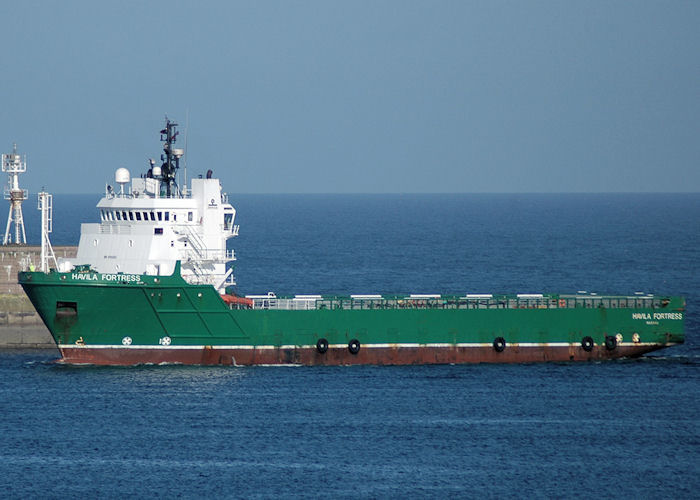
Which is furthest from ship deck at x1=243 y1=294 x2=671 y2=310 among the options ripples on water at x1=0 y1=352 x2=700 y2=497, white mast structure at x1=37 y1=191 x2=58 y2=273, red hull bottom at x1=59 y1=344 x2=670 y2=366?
white mast structure at x1=37 y1=191 x2=58 y2=273

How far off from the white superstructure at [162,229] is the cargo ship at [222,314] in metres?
0.05

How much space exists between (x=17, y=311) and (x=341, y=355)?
1558 centimetres

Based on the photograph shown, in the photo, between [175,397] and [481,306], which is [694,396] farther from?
[175,397]

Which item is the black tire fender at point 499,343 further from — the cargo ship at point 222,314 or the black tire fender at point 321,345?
the black tire fender at point 321,345

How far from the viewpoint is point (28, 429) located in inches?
1571

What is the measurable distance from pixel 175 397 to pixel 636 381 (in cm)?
1705

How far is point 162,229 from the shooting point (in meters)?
50.7

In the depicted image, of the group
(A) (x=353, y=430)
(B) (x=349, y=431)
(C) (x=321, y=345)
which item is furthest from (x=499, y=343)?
(B) (x=349, y=431)

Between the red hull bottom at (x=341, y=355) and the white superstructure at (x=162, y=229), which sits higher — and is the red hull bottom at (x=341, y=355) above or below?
below

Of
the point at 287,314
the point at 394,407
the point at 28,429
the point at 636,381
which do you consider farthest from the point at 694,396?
the point at 28,429

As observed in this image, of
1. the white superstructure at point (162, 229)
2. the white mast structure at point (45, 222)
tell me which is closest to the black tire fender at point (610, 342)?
the white superstructure at point (162, 229)

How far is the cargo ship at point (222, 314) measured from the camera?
4822cm

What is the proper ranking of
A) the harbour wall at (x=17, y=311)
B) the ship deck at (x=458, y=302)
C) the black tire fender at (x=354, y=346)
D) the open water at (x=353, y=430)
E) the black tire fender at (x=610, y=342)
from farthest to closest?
the harbour wall at (x=17, y=311), the black tire fender at (x=610, y=342), the ship deck at (x=458, y=302), the black tire fender at (x=354, y=346), the open water at (x=353, y=430)

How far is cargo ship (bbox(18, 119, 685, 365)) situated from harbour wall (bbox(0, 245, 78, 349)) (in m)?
6.25
